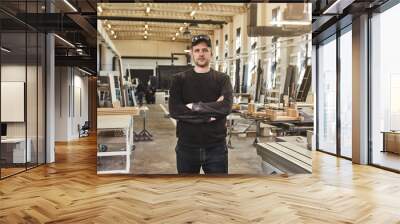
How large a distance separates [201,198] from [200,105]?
1.57 metres

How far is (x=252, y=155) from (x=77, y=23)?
4.55m

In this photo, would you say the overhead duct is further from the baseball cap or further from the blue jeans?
the blue jeans

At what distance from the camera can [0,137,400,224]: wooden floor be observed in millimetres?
3963

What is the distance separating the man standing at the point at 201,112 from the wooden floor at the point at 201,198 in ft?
0.99

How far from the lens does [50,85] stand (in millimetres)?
8031

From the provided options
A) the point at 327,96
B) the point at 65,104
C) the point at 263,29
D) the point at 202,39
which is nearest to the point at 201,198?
the point at 202,39

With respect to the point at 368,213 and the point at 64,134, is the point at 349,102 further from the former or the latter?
the point at 64,134

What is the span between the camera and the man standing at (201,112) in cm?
587

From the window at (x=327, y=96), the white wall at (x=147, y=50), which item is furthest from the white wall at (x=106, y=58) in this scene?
the window at (x=327, y=96)

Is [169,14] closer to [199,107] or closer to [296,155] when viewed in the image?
[199,107]

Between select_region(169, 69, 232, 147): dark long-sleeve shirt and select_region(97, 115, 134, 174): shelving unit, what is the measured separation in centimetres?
77

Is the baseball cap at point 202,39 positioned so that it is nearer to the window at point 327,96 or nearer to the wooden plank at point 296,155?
the wooden plank at point 296,155

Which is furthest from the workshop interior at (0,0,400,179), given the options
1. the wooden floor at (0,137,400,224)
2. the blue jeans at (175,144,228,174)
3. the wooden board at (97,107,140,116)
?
→ the wooden floor at (0,137,400,224)

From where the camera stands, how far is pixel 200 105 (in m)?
5.84
